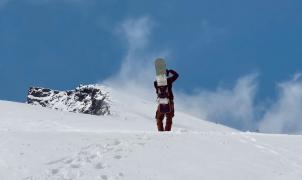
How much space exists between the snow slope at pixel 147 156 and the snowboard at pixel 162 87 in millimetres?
2420

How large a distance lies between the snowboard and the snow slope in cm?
242

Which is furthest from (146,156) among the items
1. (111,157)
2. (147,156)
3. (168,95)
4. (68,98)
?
(68,98)

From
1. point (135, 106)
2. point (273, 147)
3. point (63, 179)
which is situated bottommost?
point (63, 179)

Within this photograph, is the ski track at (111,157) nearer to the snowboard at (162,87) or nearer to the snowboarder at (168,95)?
the snowboarder at (168,95)

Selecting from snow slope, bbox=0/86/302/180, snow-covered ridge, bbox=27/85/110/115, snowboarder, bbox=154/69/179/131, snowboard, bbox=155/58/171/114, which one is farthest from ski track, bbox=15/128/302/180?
snow-covered ridge, bbox=27/85/110/115

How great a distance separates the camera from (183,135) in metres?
16.2

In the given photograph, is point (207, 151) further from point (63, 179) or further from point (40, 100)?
point (40, 100)

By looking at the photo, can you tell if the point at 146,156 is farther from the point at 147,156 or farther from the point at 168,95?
the point at 168,95

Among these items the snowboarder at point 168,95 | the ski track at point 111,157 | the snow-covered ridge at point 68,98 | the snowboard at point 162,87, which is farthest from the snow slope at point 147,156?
the snow-covered ridge at point 68,98

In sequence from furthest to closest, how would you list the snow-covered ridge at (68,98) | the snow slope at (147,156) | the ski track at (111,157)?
the snow-covered ridge at (68,98), the snow slope at (147,156), the ski track at (111,157)

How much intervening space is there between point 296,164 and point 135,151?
339cm

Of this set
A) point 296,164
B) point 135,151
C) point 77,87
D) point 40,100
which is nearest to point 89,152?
point 135,151

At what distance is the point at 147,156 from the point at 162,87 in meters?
5.26

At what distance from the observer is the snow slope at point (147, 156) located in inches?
505
